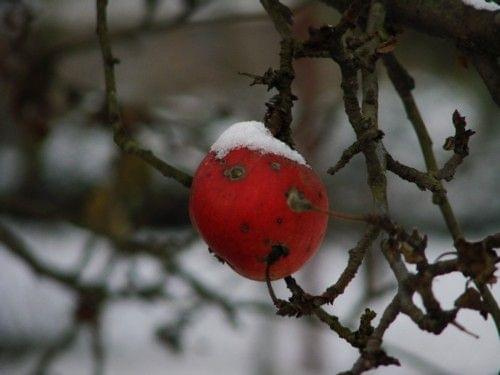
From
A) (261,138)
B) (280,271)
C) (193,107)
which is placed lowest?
(280,271)

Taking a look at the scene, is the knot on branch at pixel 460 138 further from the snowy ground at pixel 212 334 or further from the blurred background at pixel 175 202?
the snowy ground at pixel 212 334

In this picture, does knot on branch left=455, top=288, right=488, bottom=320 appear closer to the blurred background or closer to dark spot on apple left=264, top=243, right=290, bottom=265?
dark spot on apple left=264, top=243, right=290, bottom=265

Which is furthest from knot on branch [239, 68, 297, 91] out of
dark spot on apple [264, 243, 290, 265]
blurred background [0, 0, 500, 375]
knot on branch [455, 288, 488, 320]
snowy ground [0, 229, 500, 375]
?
snowy ground [0, 229, 500, 375]

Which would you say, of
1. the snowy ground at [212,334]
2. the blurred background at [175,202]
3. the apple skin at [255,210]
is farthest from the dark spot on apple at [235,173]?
the snowy ground at [212,334]

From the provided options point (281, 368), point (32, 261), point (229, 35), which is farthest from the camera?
point (229, 35)

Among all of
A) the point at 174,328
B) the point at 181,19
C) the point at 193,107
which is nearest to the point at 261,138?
the point at 181,19

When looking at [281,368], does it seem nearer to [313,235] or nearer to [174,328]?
[174,328]
